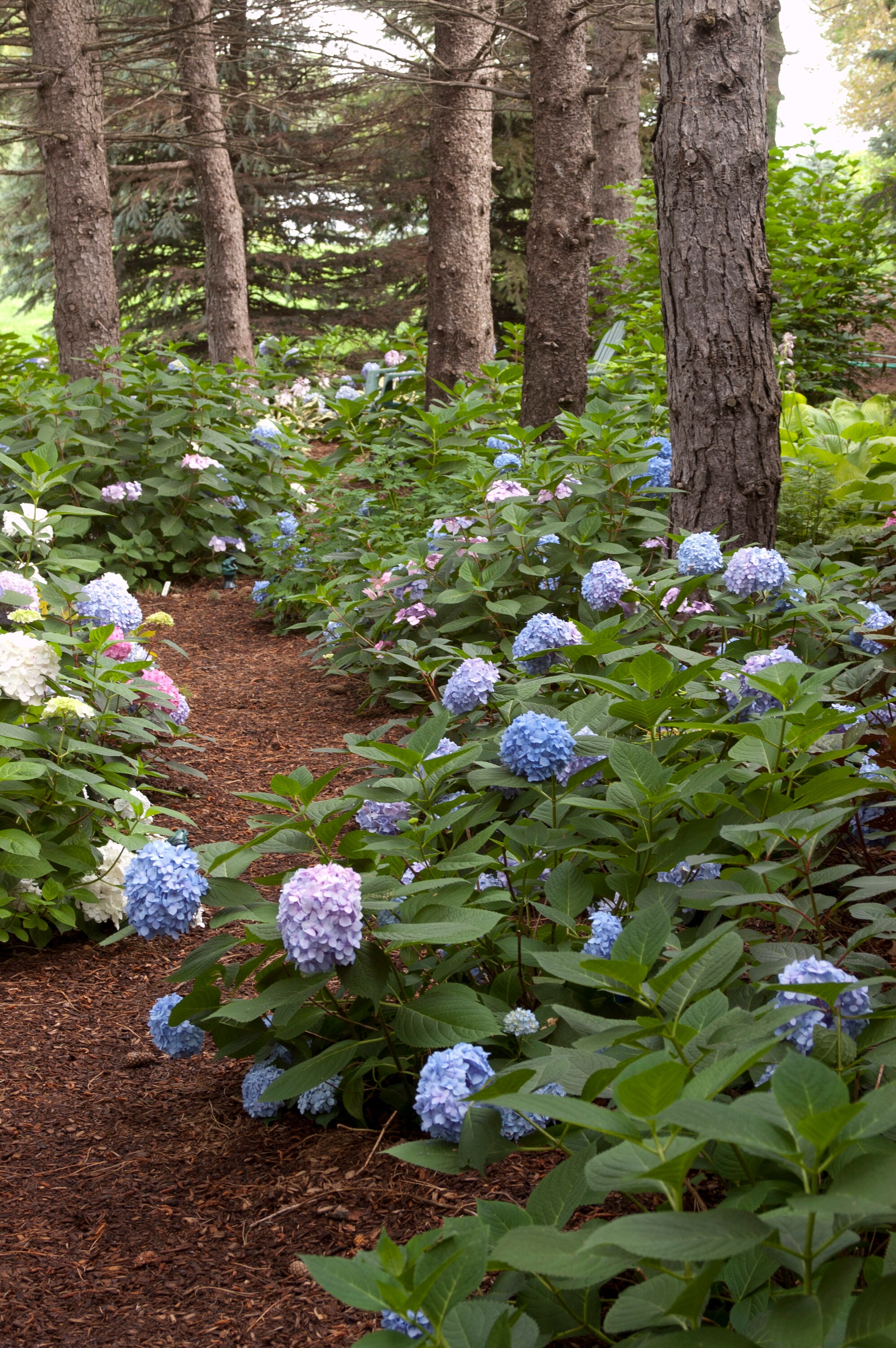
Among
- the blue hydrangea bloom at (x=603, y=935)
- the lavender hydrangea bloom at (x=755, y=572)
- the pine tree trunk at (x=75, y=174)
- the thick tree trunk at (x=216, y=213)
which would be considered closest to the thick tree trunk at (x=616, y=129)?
the thick tree trunk at (x=216, y=213)

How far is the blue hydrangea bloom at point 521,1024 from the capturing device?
5.27 ft

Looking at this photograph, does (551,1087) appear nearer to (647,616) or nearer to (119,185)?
(647,616)

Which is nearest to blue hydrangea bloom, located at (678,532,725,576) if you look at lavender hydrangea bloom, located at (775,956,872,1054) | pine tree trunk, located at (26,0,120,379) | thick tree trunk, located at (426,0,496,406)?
lavender hydrangea bloom, located at (775,956,872,1054)

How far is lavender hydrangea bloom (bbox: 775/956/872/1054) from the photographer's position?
121cm

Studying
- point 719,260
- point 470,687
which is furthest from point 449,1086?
point 719,260

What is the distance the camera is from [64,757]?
2562 millimetres

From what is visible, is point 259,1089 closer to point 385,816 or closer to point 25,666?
point 385,816

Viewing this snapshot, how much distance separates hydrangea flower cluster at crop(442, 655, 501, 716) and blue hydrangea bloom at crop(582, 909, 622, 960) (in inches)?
29.1

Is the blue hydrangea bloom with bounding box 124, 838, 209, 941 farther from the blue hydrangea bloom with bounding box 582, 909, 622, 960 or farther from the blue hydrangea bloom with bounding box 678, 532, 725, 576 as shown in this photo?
the blue hydrangea bloom with bounding box 678, 532, 725, 576

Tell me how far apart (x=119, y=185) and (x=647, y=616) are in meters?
12.9

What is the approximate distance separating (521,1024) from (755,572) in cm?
114

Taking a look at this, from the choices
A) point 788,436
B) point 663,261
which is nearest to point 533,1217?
point 663,261

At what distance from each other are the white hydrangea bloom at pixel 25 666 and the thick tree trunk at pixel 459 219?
174 inches

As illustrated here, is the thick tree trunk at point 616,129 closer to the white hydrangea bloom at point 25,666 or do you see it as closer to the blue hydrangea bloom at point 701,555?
the blue hydrangea bloom at point 701,555
